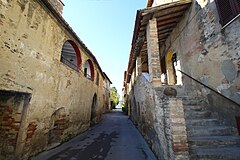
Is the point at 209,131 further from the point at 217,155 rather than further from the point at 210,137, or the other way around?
the point at 217,155

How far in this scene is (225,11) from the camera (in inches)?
145

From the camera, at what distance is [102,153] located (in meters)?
4.56

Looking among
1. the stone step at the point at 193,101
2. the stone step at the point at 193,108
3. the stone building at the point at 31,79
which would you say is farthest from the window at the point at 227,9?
the stone building at the point at 31,79

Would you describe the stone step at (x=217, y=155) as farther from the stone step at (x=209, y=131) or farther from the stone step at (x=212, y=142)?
the stone step at (x=209, y=131)

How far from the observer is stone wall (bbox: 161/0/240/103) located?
3416 mm

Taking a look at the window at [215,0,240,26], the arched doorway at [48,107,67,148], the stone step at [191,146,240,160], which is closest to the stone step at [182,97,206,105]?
the stone step at [191,146,240,160]

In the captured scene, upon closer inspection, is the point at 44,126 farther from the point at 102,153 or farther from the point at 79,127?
the point at 79,127

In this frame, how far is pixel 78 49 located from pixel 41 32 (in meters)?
2.88

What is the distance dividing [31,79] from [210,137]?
17.6 ft

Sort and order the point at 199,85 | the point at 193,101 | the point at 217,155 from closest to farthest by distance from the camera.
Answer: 1. the point at 217,155
2. the point at 193,101
3. the point at 199,85

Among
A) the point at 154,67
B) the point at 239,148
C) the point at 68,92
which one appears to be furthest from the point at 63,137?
the point at 239,148

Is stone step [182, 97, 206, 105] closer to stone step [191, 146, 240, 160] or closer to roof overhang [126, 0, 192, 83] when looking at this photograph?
stone step [191, 146, 240, 160]

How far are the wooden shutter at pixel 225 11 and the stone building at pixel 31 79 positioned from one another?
567cm

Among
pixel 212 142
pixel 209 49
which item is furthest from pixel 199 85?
pixel 212 142
